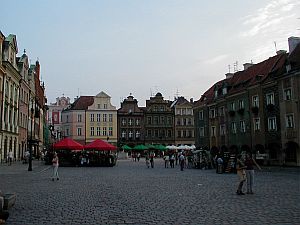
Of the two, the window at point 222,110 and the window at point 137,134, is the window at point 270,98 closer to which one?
the window at point 222,110

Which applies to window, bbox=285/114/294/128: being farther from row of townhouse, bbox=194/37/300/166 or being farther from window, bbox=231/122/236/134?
window, bbox=231/122/236/134

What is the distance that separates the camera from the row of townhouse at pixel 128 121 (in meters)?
89.5

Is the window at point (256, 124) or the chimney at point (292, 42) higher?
the chimney at point (292, 42)

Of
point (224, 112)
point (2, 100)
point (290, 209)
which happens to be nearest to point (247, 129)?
point (224, 112)

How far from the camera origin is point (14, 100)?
49.9 metres

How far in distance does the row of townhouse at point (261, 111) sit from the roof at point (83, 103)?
137ft

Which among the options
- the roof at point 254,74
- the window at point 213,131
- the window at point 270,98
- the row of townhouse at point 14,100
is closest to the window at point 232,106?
the roof at point 254,74

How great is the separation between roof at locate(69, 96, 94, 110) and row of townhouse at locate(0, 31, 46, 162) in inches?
1023

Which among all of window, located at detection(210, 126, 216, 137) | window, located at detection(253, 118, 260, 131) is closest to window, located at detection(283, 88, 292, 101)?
window, located at detection(253, 118, 260, 131)

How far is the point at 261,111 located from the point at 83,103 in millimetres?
57633

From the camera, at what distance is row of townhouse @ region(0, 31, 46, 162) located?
4365cm

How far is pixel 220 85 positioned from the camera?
54469 mm

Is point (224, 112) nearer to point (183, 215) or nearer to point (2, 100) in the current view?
point (2, 100)

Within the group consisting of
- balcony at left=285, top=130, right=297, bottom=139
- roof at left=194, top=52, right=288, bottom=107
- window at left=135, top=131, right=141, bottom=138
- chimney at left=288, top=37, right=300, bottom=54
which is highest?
chimney at left=288, top=37, right=300, bottom=54
